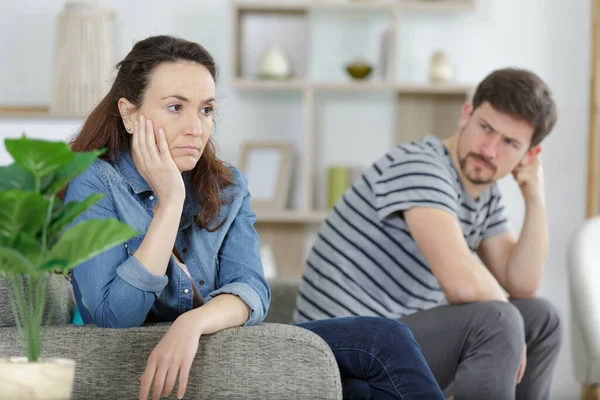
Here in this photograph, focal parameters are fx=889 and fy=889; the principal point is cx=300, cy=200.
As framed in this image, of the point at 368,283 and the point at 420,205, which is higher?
the point at 420,205

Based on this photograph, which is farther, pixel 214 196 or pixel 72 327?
pixel 214 196

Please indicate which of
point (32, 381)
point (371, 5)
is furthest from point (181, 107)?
point (371, 5)

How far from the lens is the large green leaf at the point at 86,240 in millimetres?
990

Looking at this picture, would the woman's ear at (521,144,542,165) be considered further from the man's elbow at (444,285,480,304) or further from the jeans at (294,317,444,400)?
the jeans at (294,317,444,400)

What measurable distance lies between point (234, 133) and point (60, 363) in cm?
287

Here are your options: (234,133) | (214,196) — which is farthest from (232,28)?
(214,196)

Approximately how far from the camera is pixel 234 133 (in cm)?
387

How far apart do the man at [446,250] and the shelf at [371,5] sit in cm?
143

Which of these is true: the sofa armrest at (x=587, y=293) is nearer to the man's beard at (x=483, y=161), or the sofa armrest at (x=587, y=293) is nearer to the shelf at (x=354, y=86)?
the man's beard at (x=483, y=161)

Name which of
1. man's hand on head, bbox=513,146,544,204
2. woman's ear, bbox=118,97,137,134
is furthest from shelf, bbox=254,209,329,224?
woman's ear, bbox=118,97,137,134

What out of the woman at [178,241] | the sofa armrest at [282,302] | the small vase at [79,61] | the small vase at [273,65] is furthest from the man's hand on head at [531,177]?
the small vase at [79,61]

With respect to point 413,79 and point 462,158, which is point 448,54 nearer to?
point 413,79

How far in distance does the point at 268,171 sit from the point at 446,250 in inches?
69.6

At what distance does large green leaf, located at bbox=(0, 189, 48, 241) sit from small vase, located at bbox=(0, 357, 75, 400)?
0.15 metres
